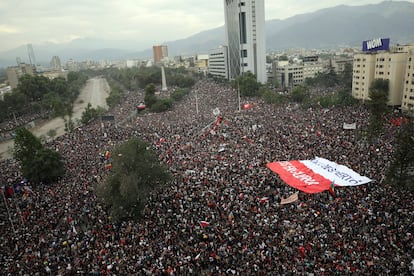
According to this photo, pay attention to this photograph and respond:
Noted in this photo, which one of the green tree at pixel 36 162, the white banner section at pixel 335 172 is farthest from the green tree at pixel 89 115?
the white banner section at pixel 335 172

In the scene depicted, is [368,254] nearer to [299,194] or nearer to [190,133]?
[299,194]

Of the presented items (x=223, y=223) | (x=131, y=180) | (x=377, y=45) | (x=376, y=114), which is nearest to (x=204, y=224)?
(x=223, y=223)

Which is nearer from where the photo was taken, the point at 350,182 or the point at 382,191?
the point at 382,191

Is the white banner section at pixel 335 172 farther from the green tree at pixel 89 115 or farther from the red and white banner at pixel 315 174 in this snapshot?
the green tree at pixel 89 115

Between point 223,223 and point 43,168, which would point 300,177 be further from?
point 43,168

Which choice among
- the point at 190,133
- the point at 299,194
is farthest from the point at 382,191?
the point at 190,133

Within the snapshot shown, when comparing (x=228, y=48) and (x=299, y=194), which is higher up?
(x=228, y=48)

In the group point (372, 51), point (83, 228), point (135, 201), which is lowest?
point (83, 228)
